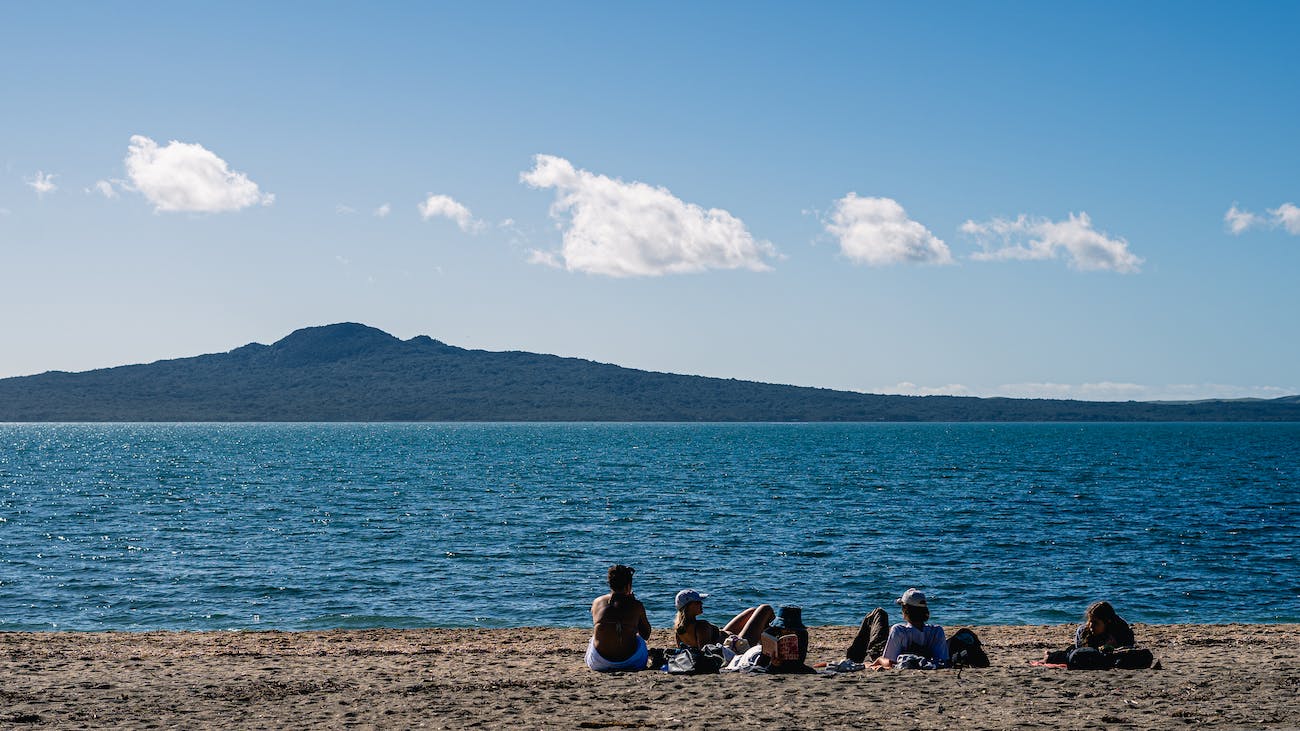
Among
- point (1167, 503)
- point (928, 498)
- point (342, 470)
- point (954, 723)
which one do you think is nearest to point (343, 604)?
point (954, 723)

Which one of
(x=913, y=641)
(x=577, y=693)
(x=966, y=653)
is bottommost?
(x=577, y=693)

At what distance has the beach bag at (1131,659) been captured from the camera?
15219mm

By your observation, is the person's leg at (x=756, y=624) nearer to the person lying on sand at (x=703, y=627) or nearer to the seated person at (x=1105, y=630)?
Result: the person lying on sand at (x=703, y=627)

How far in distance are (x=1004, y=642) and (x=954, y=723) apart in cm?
885

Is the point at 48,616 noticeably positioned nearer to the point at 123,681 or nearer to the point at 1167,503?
the point at 123,681

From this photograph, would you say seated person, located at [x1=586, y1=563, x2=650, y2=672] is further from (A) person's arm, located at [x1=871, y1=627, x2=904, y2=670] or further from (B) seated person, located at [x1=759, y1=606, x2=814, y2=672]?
(A) person's arm, located at [x1=871, y1=627, x2=904, y2=670]

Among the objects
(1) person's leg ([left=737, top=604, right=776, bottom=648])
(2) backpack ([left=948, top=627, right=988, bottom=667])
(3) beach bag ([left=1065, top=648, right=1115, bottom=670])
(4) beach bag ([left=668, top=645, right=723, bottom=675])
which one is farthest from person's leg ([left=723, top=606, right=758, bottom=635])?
(3) beach bag ([left=1065, top=648, right=1115, bottom=670])

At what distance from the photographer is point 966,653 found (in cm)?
1590

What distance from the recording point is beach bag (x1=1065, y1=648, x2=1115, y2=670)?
15203 millimetres

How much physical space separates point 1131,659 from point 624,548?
2401 cm

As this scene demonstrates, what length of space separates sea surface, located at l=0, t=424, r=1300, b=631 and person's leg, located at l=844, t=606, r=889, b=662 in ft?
28.1

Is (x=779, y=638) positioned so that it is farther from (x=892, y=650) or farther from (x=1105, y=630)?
(x=1105, y=630)

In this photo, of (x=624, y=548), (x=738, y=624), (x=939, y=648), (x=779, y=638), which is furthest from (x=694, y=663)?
(x=624, y=548)

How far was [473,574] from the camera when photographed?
3188cm
